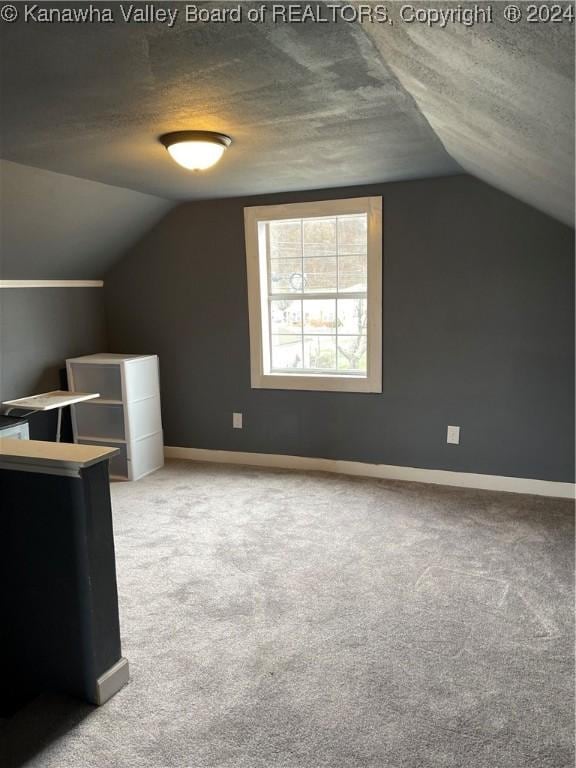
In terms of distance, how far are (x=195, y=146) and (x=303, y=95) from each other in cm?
64

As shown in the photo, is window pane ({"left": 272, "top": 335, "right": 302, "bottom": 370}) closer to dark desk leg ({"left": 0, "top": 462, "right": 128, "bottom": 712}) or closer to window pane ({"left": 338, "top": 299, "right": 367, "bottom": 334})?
window pane ({"left": 338, "top": 299, "right": 367, "bottom": 334})

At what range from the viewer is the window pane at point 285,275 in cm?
429

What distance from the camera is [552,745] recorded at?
1.72m

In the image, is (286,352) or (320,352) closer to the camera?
(320,352)

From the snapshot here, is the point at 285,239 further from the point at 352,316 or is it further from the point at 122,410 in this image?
the point at 122,410

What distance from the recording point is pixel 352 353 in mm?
4234

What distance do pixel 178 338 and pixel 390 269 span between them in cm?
180

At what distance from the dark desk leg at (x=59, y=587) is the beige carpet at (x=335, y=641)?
0.11 metres

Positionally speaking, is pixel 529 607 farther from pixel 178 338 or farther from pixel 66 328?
pixel 66 328

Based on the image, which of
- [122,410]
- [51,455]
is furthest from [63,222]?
[51,455]

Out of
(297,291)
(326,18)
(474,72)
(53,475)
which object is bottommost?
(53,475)

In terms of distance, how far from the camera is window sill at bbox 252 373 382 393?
4.08 m

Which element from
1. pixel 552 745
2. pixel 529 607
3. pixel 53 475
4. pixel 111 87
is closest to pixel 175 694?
pixel 53 475

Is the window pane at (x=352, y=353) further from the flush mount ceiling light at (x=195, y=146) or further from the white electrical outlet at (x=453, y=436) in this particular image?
the flush mount ceiling light at (x=195, y=146)
